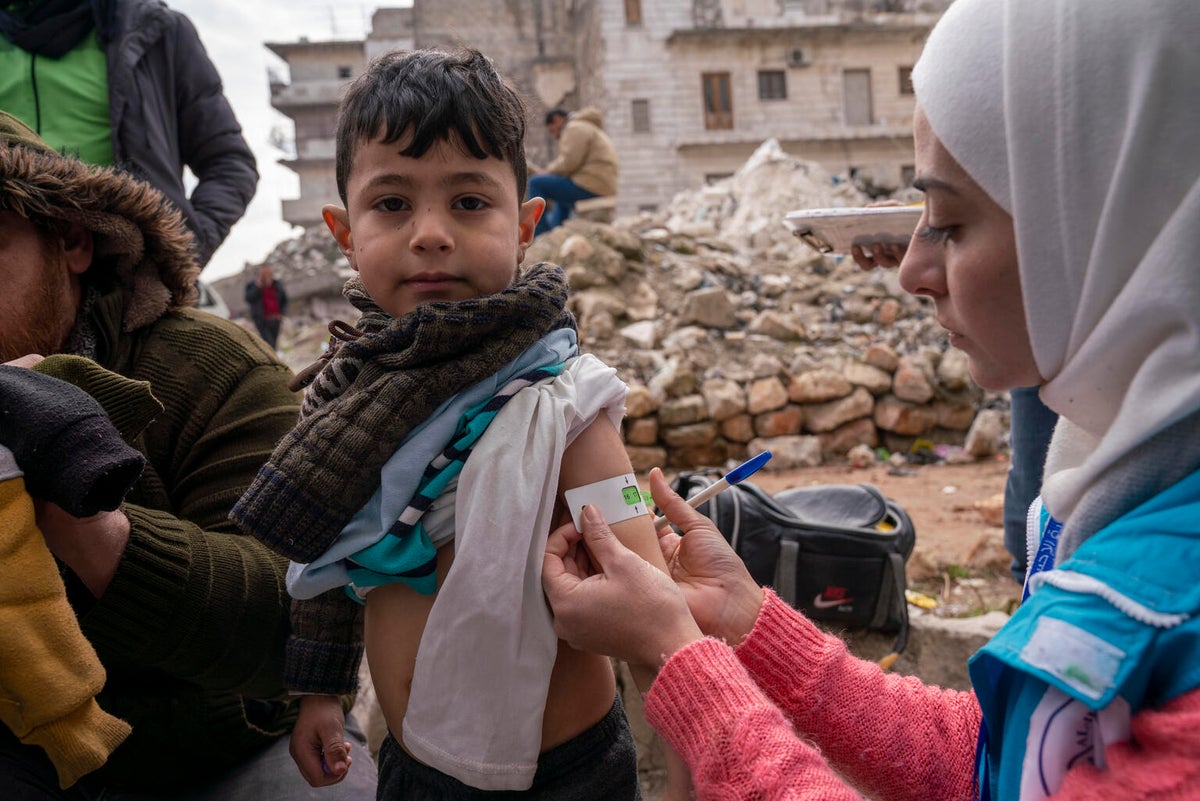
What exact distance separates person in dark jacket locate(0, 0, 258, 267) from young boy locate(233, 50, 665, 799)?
1571mm

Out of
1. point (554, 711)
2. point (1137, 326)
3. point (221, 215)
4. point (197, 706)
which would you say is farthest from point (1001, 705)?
point (221, 215)

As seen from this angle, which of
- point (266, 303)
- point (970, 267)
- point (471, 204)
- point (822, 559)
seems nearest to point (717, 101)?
point (266, 303)

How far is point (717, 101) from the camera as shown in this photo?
82.5ft

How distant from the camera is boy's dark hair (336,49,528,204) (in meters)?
1.34

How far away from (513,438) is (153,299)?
91cm

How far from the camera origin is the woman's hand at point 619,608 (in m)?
1.16

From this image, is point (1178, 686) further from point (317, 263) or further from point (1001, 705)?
point (317, 263)

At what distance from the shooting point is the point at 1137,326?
845 mm

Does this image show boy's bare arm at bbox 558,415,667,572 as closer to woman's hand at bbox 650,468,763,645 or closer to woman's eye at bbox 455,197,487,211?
woman's hand at bbox 650,468,763,645

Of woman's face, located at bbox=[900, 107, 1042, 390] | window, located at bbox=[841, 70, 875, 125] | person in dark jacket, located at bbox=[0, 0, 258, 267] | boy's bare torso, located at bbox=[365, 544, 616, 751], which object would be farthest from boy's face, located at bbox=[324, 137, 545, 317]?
window, located at bbox=[841, 70, 875, 125]

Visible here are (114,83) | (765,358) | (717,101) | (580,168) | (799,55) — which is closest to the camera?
(114,83)

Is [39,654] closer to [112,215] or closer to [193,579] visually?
[193,579]

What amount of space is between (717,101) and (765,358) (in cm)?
1889

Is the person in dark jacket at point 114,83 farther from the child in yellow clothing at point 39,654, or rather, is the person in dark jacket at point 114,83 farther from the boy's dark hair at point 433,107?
the child in yellow clothing at point 39,654
